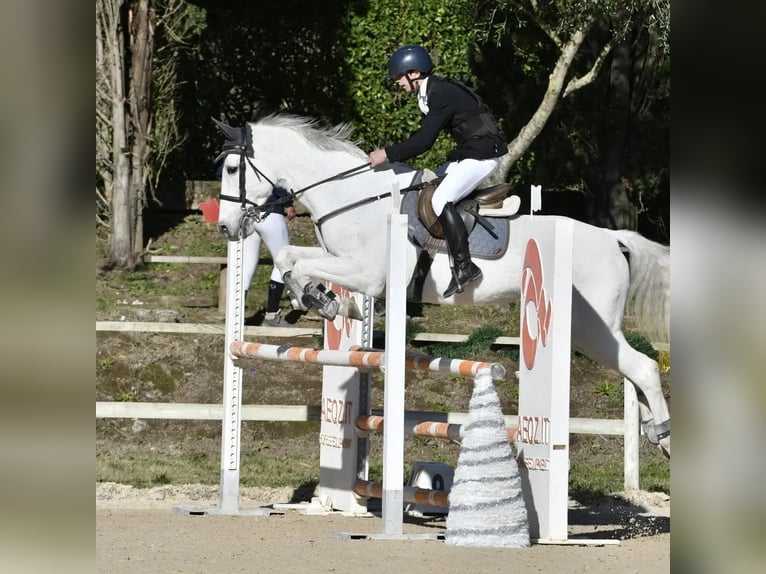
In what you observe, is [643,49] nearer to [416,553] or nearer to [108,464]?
[108,464]

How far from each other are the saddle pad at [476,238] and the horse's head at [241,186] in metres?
0.88

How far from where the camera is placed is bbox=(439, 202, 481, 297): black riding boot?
21.4 ft

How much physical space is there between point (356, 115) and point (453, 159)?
731 cm

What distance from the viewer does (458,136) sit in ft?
22.2

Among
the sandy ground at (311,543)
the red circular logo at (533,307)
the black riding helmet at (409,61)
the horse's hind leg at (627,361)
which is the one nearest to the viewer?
the sandy ground at (311,543)

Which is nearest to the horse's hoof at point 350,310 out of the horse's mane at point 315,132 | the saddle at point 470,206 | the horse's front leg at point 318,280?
the horse's front leg at point 318,280

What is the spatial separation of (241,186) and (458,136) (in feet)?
4.21

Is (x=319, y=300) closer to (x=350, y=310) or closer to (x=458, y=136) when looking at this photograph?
(x=350, y=310)

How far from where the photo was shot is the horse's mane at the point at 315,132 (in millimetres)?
7199

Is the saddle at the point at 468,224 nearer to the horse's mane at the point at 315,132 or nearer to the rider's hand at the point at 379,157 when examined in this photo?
the rider's hand at the point at 379,157

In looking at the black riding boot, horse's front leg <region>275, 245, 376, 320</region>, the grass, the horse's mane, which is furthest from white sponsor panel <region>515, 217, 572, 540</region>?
the grass

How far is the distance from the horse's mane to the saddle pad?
656mm
